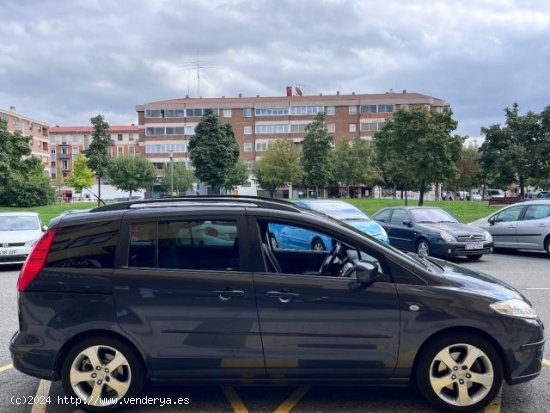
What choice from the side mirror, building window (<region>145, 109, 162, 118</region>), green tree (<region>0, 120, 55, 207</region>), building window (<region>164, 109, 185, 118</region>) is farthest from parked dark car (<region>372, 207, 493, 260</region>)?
building window (<region>145, 109, 162, 118</region>)

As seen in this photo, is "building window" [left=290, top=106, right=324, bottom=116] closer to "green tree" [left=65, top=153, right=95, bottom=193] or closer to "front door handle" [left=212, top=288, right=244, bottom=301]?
"green tree" [left=65, top=153, right=95, bottom=193]

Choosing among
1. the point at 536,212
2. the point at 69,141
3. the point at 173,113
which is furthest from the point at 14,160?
the point at 69,141

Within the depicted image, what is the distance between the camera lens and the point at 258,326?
370cm

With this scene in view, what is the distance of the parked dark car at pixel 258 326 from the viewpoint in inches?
145

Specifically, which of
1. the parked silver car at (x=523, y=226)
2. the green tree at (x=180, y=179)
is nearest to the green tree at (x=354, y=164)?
the green tree at (x=180, y=179)

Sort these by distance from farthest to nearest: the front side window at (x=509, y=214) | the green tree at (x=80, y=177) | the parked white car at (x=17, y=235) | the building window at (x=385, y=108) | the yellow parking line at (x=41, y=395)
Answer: the building window at (x=385, y=108)
the green tree at (x=80, y=177)
the front side window at (x=509, y=214)
the parked white car at (x=17, y=235)
the yellow parking line at (x=41, y=395)

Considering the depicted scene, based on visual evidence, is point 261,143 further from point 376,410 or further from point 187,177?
point 376,410

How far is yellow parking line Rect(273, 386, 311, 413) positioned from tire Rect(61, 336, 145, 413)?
44.2 inches

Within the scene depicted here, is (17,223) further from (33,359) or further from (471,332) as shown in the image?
(471,332)

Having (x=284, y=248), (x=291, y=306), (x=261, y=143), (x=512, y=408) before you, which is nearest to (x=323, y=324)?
(x=291, y=306)

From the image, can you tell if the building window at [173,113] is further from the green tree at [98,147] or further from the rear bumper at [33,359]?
the rear bumper at [33,359]

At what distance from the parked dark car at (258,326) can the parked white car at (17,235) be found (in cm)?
874

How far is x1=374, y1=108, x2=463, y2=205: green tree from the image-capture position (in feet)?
81.7

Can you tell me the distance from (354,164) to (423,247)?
4664cm
